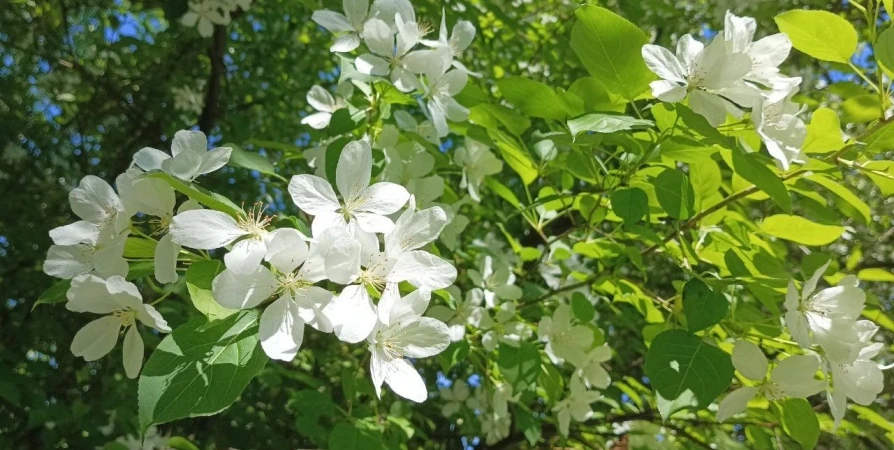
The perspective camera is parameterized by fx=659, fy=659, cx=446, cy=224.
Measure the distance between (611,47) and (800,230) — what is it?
567 mm

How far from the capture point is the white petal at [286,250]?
74 cm

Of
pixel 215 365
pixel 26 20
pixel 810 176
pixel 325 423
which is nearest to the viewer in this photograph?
pixel 215 365

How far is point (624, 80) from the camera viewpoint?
0.98 m

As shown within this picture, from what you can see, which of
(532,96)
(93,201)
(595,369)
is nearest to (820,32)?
(532,96)

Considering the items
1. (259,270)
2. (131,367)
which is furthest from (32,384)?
(259,270)

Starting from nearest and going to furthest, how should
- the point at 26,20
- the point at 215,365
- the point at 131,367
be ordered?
the point at 215,365 → the point at 131,367 → the point at 26,20

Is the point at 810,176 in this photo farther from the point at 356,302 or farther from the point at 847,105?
the point at 356,302

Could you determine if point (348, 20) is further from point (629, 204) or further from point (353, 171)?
point (629, 204)

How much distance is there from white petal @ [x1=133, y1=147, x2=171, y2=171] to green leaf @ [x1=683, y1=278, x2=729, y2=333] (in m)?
0.78

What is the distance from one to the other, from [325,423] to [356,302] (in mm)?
1066

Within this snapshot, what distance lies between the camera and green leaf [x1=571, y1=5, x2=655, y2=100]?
943mm

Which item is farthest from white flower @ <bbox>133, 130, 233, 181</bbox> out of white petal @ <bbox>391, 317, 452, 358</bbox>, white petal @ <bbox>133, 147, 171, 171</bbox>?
white petal @ <bbox>391, 317, 452, 358</bbox>

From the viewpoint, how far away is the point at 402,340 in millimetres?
873

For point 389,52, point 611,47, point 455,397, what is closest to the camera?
point 611,47
